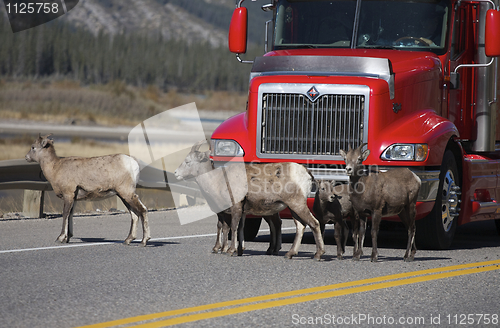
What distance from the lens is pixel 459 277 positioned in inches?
310

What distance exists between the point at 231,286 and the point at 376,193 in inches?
95.3

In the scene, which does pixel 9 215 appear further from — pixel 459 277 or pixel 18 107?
pixel 18 107

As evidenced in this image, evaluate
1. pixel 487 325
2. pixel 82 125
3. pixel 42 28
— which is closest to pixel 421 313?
pixel 487 325

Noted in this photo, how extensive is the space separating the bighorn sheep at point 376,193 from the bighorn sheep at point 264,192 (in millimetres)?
520

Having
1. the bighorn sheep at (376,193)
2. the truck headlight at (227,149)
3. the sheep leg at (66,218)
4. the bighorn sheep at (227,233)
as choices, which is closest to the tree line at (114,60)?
the sheep leg at (66,218)

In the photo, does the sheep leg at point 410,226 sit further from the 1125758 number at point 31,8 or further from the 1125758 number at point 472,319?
the 1125758 number at point 31,8

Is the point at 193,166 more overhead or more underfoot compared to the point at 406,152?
more underfoot

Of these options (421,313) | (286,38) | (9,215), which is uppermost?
(286,38)

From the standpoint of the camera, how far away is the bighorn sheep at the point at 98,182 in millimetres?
9883

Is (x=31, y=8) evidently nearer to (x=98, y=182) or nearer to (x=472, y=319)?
(x=98, y=182)

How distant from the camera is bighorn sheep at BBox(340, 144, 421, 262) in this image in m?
8.74

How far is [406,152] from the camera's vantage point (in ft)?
31.0

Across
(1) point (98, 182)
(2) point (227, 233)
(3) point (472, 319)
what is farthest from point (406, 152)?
Answer: (1) point (98, 182)

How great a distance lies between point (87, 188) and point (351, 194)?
3.54 metres
